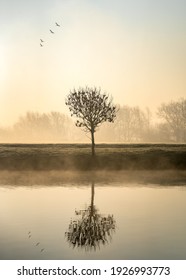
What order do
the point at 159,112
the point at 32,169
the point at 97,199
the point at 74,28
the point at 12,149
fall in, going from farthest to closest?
1. the point at 32,169
2. the point at 12,149
3. the point at 159,112
4. the point at 74,28
5. the point at 97,199

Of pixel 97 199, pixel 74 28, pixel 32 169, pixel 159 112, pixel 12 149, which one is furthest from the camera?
pixel 32 169

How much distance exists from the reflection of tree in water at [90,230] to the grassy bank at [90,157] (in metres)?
3.01

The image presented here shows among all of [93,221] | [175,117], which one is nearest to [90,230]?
[93,221]

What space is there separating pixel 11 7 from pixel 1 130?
239 cm

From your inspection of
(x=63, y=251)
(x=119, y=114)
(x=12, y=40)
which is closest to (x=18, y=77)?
(x=12, y=40)

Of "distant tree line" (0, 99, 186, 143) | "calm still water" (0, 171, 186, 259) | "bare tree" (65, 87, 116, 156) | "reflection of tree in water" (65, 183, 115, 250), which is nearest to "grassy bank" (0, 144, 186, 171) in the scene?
"distant tree line" (0, 99, 186, 143)

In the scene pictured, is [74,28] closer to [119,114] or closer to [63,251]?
[119,114]

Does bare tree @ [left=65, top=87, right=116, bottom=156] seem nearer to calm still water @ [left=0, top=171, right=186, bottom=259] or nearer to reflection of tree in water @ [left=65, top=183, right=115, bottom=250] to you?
calm still water @ [left=0, top=171, right=186, bottom=259]

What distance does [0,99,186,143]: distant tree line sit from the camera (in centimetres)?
948

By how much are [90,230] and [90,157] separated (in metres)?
3.91

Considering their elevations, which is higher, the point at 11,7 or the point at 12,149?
the point at 11,7

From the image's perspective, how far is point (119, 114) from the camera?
9.78 meters

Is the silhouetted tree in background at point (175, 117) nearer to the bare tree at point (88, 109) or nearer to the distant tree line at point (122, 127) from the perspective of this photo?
the distant tree line at point (122, 127)

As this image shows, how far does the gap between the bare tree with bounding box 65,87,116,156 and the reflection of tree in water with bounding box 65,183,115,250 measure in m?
2.97
